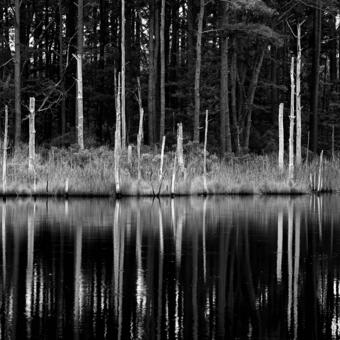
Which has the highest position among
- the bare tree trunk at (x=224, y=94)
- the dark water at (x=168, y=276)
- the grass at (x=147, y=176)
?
the bare tree trunk at (x=224, y=94)

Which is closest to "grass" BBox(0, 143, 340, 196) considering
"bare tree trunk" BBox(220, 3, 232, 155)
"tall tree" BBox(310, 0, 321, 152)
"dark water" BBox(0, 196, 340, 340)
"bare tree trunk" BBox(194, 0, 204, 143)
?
"bare tree trunk" BBox(194, 0, 204, 143)

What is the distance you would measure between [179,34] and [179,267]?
146ft

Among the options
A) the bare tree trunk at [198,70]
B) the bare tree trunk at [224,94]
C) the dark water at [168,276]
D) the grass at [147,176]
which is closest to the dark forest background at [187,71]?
the bare tree trunk at [224,94]

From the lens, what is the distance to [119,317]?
25.6 feet

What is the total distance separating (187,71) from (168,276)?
35075 millimetres

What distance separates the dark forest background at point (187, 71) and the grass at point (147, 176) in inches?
179

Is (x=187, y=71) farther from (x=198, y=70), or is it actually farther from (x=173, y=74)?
(x=198, y=70)

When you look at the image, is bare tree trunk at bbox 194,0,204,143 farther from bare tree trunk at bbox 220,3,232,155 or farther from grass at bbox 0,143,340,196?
grass at bbox 0,143,340,196

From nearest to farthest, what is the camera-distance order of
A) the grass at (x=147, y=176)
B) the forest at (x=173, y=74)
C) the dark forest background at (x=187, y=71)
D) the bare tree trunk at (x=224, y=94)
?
the grass at (x=147, y=176)
the bare tree trunk at (x=224, y=94)
the forest at (x=173, y=74)
the dark forest background at (x=187, y=71)

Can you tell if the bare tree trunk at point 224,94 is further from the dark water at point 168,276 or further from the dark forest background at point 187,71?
the dark water at point 168,276

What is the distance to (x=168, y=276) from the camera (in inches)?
406

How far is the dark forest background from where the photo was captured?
36.5 m

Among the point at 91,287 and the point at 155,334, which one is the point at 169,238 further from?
the point at 155,334

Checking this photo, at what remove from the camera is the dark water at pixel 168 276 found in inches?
295
